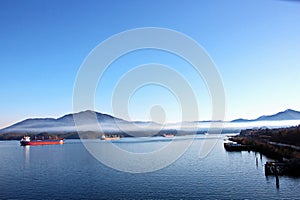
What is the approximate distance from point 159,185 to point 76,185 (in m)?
3.17

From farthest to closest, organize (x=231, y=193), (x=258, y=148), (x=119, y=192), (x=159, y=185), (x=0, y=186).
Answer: (x=258, y=148) → (x=0, y=186) → (x=159, y=185) → (x=119, y=192) → (x=231, y=193)

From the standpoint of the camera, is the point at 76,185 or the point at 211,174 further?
the point at 211,174

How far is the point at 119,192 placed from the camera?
924 centimetres

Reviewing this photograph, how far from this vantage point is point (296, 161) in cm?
1233

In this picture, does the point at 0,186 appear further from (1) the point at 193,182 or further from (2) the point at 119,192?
(1) the point at 193,182

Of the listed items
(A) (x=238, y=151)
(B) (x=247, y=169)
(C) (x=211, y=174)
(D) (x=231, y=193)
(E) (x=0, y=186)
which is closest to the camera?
(D) (x=231, y=193)

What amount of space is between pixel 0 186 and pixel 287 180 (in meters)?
11.2

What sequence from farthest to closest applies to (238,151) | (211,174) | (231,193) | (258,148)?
(238,151) < (258,148) < (211,174) < (231,193)

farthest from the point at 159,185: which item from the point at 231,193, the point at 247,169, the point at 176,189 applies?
the point at 247,169

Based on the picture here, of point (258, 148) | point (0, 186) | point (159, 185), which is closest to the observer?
point (159, 185)

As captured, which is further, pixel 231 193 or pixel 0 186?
pixel 0 186

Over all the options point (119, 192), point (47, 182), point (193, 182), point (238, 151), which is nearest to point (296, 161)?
point (193, 182)

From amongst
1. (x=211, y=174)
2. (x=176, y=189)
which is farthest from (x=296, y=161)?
(x=176, y=189)

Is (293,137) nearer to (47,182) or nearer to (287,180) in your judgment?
(287,180)
